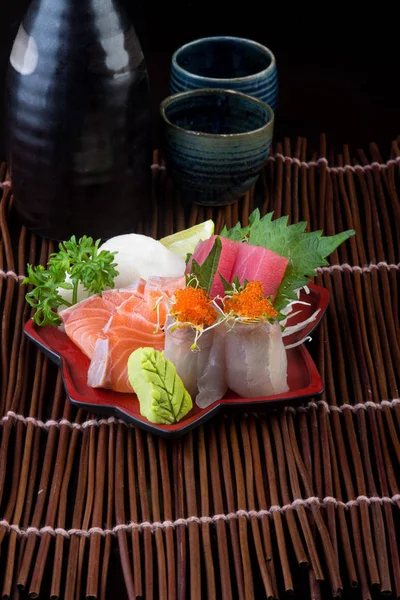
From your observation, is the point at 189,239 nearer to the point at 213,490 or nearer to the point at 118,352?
the point at 118,352

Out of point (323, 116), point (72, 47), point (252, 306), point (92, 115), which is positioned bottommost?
point (323, 116)

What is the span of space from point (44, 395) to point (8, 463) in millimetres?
145

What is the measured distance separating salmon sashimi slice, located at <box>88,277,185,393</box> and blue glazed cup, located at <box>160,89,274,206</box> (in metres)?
0.34

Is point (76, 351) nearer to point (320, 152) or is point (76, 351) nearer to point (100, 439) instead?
point (100, 439)

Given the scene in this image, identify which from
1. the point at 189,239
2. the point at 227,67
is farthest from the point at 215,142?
the point at 227,67

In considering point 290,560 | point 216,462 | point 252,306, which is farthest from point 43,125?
point 290,560

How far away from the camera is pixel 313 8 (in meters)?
2.08

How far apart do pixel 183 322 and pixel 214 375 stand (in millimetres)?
94

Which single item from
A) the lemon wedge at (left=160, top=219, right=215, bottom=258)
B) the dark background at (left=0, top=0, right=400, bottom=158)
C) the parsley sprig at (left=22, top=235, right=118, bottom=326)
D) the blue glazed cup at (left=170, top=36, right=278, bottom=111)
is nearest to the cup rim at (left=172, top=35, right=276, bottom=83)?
the blue glazed cup at (left=170, top=36, right=278, bottom=111)

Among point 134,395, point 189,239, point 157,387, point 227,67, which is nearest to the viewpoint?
point 157,387

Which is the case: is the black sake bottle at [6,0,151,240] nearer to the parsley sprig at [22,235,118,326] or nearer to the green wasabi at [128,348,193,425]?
the parsley sprig at [22,235,118,326]

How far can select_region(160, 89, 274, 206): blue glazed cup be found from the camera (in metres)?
1.66

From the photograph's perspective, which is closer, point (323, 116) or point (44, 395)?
point (44, 395)

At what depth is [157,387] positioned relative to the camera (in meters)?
1.23
